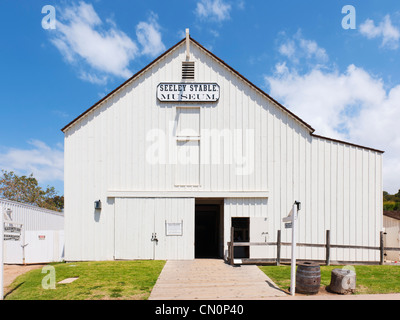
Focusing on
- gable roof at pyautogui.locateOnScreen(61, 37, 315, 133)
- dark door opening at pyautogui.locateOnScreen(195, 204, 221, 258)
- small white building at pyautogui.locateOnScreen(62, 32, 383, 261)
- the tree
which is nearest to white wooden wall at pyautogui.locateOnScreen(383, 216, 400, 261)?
small white building at pyautogui.locateOnScreen(62, 32, 383, 261)

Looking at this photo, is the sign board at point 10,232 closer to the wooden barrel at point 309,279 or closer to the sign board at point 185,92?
the sign board at point 185,92

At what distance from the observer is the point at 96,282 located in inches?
349

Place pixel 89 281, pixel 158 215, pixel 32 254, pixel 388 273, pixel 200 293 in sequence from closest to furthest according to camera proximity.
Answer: pixel 200 293 → pixel 89 281 → pixel 388 273 → pixel 158 215 → pixel 32 254

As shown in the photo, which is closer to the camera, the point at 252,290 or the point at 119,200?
the point at 252,290

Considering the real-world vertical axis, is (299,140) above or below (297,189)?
above

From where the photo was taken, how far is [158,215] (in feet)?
41.7

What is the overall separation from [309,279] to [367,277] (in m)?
3.52

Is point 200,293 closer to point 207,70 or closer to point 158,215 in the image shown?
point 158,215

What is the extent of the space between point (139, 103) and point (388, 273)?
1294 centimetres

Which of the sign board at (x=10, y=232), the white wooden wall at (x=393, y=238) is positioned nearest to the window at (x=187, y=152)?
the sign board at (x=10, y=232)

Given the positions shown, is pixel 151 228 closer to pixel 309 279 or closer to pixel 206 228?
pixel 206 228

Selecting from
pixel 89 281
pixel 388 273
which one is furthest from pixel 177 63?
pixel 388 273

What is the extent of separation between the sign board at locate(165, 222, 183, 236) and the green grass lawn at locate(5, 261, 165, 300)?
1.40 metres

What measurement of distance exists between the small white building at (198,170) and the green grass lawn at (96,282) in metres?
1.47
